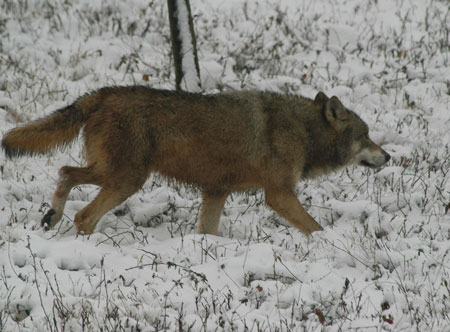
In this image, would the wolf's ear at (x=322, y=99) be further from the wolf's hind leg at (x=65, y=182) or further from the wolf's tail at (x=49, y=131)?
the wolf's hind leg at (x=65, y=182)

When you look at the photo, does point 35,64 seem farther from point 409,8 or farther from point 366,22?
point 409,8

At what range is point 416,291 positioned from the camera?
4.88 meters

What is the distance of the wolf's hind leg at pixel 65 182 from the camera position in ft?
20.2

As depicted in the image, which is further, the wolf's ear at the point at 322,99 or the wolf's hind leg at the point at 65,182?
the wolf's ear at the point at 322,99

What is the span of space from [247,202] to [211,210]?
32.3 inches

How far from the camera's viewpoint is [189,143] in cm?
621

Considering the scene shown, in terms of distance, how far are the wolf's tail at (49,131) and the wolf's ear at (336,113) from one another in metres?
2.49

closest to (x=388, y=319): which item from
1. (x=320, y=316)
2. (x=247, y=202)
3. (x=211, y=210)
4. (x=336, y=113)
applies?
(x=320, y=316)

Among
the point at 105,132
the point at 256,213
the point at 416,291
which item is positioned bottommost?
the point at 256,213

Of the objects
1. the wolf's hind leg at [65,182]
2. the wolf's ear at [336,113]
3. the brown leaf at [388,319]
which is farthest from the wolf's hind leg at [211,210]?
the brown leaf at [388,319]

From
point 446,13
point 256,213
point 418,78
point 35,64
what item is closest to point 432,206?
point 256,213

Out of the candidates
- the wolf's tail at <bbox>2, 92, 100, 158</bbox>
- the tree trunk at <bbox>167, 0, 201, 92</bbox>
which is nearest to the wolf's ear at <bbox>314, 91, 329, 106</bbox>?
the tree trunk at <bbox>167, 0, 201, 92</bbox>

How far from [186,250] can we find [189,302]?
3.39 ft

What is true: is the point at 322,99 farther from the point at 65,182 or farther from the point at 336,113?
the point at 65,182
